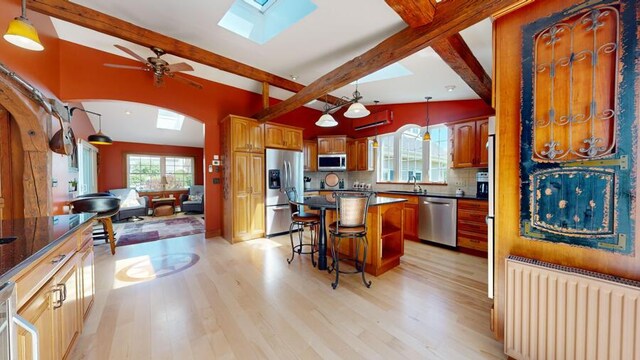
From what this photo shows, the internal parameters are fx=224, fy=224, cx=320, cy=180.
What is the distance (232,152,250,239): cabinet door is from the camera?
13.6 feet

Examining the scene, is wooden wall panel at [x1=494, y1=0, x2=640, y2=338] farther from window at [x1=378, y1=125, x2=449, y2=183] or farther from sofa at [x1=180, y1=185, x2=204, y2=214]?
sofa at [x1=180, y1=185, x2=204, y2=214]

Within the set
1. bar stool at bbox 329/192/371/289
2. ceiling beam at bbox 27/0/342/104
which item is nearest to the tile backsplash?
bar stool at bbox 329/192/371/289

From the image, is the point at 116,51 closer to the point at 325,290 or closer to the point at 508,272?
the point at 325,290

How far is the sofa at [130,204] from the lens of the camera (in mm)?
6039

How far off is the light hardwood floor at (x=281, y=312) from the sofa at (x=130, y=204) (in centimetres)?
357

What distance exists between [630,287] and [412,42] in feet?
7.09

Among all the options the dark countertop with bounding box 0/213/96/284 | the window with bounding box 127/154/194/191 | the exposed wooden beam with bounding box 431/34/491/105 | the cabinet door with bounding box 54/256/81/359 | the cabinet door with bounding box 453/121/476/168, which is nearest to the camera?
the dark countertop with bounding box 0/213/96/284

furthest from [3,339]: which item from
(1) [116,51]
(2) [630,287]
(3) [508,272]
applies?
(1) [116,51]

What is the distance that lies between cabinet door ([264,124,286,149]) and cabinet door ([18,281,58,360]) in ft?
12.0

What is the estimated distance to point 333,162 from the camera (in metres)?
5.78

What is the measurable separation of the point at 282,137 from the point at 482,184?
3.77 meters

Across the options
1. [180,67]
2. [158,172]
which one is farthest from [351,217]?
[158,172]

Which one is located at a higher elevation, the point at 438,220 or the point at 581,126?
the point at 581,126

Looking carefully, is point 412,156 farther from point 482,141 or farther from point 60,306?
point 60,306
